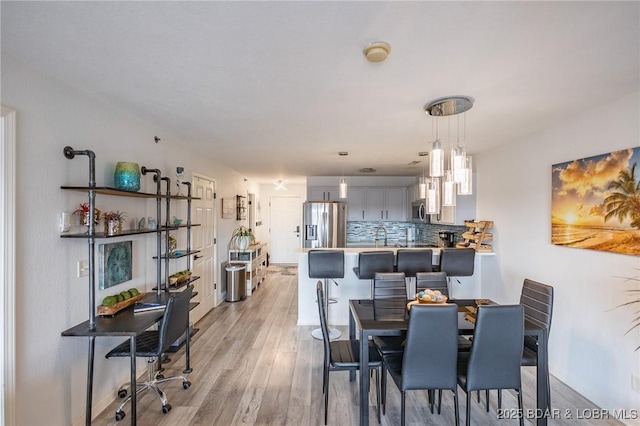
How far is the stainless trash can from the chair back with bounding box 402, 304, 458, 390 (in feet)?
12.9

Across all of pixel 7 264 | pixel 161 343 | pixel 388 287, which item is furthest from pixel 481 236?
pixel 7 264

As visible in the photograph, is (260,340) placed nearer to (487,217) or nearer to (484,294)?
(484,294)

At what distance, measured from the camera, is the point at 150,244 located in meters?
3.06

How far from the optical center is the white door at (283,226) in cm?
877

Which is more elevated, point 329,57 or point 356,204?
point 329,57

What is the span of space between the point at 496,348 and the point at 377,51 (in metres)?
1.88

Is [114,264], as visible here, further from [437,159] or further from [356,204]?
[356,204]

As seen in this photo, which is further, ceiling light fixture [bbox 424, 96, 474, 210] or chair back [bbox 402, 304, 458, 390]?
ceiling light fixture [bbox 424, 96, 474, 210]

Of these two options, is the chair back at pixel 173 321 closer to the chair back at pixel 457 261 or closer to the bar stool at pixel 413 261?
the bar stool at pixel 413 261

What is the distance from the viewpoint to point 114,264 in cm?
252

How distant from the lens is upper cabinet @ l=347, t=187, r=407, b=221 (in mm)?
6555

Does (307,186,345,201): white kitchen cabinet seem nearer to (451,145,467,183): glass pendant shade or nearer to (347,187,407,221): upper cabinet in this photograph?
(347,187,407,221): upper cabinet

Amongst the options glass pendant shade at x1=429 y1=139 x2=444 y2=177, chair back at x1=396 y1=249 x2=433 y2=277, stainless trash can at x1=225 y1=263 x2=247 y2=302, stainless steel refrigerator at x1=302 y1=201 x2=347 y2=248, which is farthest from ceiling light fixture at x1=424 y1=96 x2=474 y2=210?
stainless trash can at x1=225 y1=263 x2=247 y2=302

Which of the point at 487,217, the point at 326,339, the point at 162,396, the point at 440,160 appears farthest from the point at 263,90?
the point at 487,217
